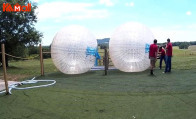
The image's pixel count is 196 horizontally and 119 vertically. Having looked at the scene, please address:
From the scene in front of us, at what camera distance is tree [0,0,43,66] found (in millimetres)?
16844

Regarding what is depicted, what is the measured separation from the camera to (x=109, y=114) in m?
4.62

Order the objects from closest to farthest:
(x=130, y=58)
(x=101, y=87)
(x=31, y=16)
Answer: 1. (x=101, y=87)
2. (x=130, y=58)
3. (x=31, y=16)

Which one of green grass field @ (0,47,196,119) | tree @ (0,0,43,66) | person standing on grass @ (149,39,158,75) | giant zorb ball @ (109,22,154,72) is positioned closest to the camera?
green grass field @ (0,47,196,119)

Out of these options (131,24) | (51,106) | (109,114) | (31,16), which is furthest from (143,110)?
(31,16)

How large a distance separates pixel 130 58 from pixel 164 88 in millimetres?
3322

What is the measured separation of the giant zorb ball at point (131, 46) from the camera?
9.95 metres

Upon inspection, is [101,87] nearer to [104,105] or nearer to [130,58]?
[104,105]

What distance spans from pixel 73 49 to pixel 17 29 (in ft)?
32.0

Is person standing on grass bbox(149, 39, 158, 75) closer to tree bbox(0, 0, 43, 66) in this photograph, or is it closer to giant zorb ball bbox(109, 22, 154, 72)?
giant zorb ball bbox(109, 22, 154, 72)

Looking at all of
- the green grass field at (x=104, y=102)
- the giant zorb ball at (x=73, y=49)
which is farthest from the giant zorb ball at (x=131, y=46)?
the green grass field at (x=104, y=102)

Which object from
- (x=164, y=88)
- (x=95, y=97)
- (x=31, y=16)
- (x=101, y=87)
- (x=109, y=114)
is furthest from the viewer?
(x=31, y=16)

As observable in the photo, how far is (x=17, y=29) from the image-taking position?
57.6ft

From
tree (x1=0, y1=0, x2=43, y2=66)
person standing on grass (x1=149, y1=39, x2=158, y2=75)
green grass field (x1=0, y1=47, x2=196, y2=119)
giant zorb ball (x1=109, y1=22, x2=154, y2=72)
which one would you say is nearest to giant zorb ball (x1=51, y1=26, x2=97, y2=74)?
giant zorb ball (x1=109, y1=22, x2=154, y2=72)

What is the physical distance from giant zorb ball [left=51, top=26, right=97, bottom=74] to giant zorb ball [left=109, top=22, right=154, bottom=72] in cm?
123
